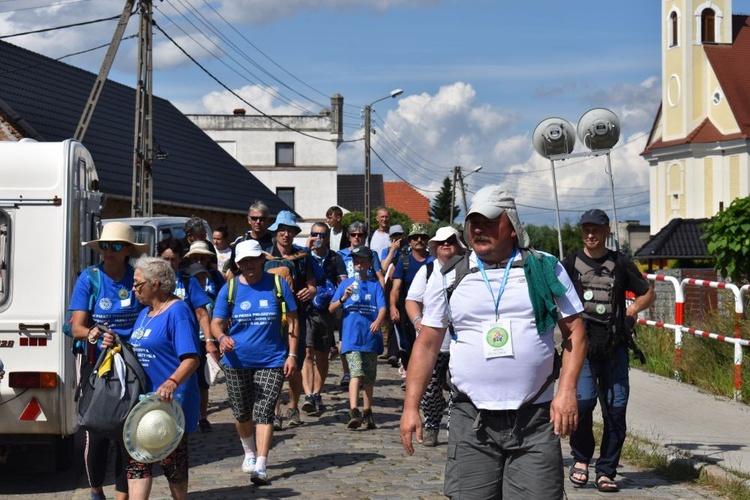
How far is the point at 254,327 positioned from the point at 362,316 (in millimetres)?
2518

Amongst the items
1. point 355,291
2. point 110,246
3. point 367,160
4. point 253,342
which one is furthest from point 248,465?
point 367,160

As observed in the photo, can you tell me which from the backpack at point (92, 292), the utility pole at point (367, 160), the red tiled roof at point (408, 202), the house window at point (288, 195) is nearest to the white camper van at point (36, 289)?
the backpack at point (92, 292)

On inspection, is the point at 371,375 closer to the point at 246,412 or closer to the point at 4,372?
the point at 246,412

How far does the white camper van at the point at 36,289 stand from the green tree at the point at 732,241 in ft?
30.2

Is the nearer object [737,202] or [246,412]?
[246,412]

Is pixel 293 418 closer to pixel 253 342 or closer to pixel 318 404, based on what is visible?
pixel 318 404

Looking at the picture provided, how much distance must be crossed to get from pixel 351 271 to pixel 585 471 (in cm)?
531

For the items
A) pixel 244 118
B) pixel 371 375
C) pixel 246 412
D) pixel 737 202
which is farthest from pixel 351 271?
pixel 244 118

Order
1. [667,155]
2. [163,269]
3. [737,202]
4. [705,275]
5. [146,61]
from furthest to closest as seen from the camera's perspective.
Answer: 1. [667,155]
2. [146,61]
3. [705,275]
4. [737,202]
5. [163,269]

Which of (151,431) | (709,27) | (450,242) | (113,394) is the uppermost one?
(709,27)

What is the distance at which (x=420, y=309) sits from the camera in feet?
30.8

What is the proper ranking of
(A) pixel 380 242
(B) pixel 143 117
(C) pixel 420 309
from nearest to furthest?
(C) pixel 420 309 < (A) pixel 380 242 < (B) pixel 143 117

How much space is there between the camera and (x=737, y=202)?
1531cm

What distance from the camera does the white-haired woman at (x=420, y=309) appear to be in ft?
30.2
